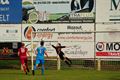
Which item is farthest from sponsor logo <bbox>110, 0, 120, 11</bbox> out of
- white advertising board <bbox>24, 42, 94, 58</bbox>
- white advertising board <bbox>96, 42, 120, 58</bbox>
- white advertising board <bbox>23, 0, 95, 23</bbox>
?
white advertising board <bbox>24, 42, 94, 58</bbox>

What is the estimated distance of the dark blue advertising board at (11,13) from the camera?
112 ft

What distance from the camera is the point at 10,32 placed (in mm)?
33875

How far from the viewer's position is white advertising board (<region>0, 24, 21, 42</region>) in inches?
1330

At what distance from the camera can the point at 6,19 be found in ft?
112

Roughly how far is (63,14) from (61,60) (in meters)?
3.22

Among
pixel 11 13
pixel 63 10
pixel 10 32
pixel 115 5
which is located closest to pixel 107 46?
pixel 115 5

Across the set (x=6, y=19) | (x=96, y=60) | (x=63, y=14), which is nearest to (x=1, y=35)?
(x=6, y=19)

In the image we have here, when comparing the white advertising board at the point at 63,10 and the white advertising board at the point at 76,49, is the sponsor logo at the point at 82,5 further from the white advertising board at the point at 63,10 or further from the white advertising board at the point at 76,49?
the white advertising board at the point at 76,49

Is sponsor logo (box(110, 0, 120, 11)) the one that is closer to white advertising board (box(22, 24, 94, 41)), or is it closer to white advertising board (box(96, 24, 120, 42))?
white advertising board (box(96, 24, 120, 42))

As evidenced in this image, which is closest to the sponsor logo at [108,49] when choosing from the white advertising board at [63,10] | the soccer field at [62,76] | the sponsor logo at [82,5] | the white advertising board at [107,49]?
the white advertising board at [107,49]

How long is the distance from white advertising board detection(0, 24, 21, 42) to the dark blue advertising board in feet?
1.08

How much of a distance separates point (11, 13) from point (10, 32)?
1379mm

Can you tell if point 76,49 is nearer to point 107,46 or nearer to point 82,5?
point 107,46

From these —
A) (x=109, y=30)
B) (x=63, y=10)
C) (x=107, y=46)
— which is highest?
(x=63, y=10)
